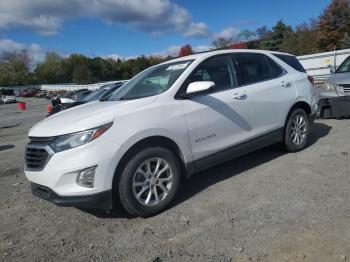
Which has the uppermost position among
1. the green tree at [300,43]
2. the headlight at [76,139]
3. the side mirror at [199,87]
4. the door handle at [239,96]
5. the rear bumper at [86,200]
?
the green tree at [300,43]

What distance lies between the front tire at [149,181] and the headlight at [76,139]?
1.58 feet

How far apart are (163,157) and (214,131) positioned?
0.87 m

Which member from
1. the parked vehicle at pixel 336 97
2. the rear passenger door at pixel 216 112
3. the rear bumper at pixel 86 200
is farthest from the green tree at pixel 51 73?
the rear bumper at pixel 86 200

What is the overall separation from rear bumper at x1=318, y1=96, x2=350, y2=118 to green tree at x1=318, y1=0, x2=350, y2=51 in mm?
54773

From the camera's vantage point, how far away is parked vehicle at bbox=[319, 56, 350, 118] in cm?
861

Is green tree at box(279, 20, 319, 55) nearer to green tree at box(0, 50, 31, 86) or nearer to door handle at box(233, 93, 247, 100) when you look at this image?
door handle at box(233, 93, 247, 100)

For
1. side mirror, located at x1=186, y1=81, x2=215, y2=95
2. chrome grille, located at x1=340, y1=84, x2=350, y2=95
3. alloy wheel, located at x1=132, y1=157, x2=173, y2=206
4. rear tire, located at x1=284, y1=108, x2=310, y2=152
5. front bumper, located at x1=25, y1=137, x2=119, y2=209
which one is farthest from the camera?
chrome grille, located at x1=340, y1=84, x2=350, y2=95

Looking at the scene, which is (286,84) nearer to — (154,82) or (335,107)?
(154,82)

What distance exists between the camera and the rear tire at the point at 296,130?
6.04 m

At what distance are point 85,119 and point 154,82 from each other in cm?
130

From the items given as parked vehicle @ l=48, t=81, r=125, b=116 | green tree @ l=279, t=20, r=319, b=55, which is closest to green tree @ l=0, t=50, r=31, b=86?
green tree @ l=279, t=20, r=319, b=55

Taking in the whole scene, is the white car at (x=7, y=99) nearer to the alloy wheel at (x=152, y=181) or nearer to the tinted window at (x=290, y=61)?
the tinted window at (x=290, y=61)

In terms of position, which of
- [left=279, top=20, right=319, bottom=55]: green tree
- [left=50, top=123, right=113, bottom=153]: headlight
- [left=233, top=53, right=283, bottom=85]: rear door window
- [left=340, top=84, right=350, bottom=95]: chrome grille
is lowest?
[left=340, top=84, right=350, bottom=95]: chrome grille

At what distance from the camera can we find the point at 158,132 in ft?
13.8
